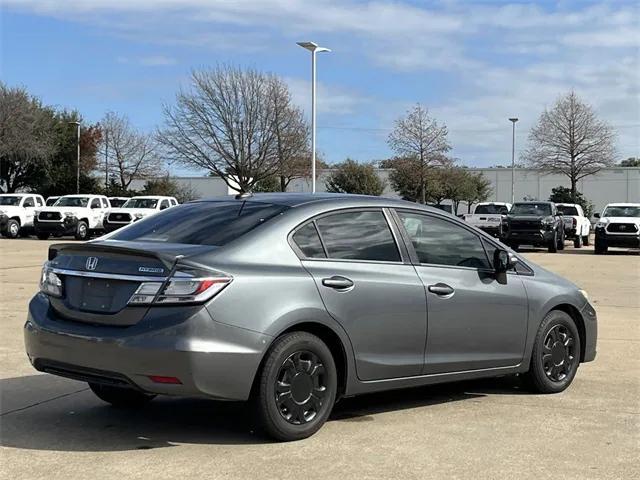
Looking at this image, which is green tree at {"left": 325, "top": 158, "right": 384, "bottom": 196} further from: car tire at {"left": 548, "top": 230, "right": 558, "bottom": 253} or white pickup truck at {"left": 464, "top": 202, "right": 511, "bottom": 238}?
car tire at {"left": 548, "top": 230, "right": 558, "bottom": 253}

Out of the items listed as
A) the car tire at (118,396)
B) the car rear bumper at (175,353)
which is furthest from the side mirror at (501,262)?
the car tire at (118,396)

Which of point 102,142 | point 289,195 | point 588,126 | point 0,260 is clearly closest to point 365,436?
point 289,195

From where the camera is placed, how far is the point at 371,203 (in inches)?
229

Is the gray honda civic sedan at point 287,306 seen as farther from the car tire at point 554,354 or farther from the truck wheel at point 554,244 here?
the truck wheel at point 554,244

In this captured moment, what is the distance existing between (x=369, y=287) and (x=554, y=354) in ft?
7.13

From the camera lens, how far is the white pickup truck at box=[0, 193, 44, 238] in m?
33.7

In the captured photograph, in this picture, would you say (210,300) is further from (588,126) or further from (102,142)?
(102,142)

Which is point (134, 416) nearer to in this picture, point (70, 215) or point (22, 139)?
point (70, 215)

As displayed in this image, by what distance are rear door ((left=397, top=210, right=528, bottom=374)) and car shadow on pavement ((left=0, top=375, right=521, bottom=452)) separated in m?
0.54

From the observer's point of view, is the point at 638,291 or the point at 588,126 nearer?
the point at 638,291

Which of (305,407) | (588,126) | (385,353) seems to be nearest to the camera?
(305,407)

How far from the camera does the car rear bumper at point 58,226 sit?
32250 mm

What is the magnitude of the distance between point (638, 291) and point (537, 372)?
9.35 meters

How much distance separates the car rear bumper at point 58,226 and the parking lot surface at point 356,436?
26.0 m
